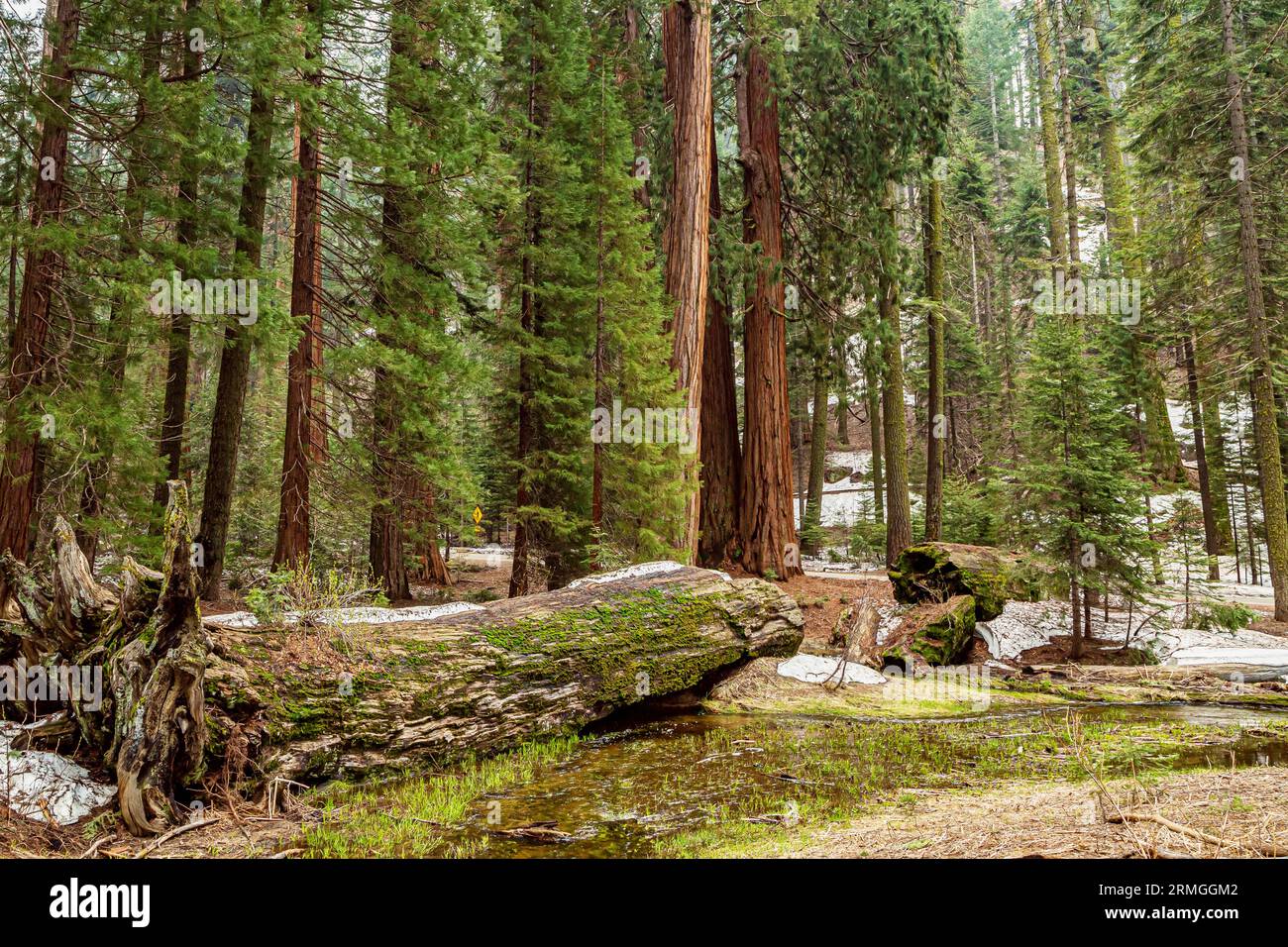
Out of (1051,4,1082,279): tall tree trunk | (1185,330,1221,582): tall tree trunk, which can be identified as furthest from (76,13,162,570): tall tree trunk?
(1051,4,1082,279): tall tree trunk

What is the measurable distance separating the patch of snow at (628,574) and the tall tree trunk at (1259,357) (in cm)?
1213

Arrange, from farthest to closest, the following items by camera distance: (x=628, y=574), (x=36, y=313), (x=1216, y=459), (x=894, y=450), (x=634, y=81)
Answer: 1. (x=1216, y=459)
2. (x=894, y=450)
3. (x=634, y=81)
4. (x=628, y=574)
5. (x=36, y=313)

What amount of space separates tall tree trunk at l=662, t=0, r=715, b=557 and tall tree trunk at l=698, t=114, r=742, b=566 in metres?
1.97

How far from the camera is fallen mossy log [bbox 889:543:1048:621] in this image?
36.3 ft

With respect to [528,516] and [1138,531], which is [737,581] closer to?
[528,516]

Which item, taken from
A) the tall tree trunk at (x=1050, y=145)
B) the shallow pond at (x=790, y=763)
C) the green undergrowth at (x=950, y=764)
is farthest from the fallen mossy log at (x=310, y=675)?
the tall tree trunk at (x=1050, y=145)

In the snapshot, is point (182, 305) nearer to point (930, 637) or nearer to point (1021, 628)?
point (930, 637)

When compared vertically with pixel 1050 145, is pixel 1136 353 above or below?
below

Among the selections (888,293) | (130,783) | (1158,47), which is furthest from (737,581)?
(1158,47)

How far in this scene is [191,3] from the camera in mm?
9570

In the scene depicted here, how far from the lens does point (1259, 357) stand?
45.4ft

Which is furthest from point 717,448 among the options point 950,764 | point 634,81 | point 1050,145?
point 1050,145

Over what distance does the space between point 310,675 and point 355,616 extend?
0.88 m
